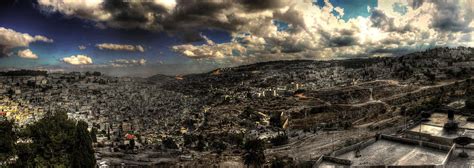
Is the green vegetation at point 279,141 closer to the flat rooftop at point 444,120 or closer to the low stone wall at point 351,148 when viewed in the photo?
the flat rooftop at point 444,120

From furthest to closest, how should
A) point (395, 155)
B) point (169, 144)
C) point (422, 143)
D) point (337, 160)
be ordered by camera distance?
point (169, 144) → point (422, 143) → point (395, 155) → point (337, 160)

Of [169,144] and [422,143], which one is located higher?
[422,143]

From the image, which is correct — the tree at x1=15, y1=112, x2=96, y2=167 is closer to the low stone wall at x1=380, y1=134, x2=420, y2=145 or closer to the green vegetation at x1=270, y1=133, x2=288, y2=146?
the low stone wall at x1=380, y1=134, x2=420, y2=145

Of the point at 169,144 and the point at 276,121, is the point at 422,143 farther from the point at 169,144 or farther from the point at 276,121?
the point at 276,121

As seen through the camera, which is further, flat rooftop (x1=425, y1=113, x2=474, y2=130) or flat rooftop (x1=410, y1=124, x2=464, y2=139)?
flat rooftop (x1=425, y1=113, x2=474, y2=130)

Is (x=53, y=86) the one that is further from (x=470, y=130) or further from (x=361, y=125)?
(x=470, y=130)

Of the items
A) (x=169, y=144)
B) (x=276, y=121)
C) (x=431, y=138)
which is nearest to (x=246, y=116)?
(x=276, y=121)

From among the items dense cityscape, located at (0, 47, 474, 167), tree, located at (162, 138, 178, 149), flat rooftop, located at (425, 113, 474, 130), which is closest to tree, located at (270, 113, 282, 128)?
dense cityscape, located at (0, 47, 474, 167)
